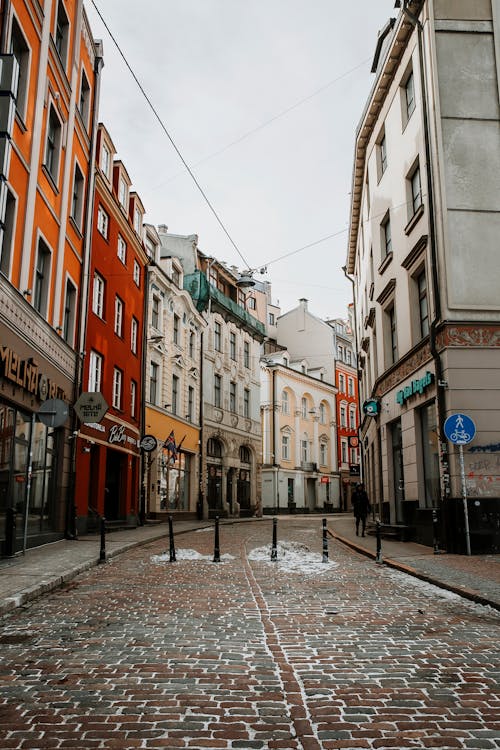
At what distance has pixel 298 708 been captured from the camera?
175 inches

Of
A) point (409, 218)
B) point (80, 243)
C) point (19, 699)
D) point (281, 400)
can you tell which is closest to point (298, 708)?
point (19, 699)

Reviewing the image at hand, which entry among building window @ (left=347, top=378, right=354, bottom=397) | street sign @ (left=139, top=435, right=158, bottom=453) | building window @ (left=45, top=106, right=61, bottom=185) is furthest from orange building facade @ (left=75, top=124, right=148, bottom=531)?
building window @ (left=347, top=378, right=354, bottom=397)

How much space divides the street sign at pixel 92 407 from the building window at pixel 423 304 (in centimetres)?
867

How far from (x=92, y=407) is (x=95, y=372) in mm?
6432

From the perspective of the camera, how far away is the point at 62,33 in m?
18.6

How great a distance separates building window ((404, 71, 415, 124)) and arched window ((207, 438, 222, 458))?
2367cm

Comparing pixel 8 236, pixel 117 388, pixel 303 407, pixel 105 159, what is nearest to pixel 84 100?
pixel 105 159

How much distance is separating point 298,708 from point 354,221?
29.6m

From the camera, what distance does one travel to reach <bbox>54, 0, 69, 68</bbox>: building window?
18141mm

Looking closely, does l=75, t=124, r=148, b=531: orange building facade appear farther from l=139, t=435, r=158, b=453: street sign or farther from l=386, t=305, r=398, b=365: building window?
l=386, t=305, r=398, b=365: building window

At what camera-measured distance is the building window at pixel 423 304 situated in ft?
58.2

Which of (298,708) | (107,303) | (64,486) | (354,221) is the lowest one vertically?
(298,708)

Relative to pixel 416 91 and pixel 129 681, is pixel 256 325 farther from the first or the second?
pixel 129 681

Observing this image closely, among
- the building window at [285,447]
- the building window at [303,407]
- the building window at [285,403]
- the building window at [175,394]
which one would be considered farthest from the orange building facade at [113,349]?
the building window at [303,407]
